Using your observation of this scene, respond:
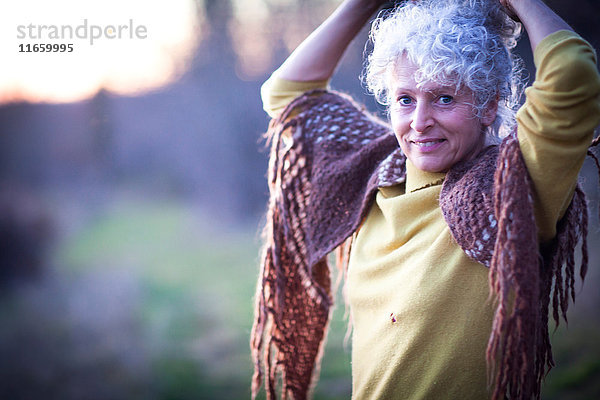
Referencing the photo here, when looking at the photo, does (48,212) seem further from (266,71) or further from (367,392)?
(367,392)

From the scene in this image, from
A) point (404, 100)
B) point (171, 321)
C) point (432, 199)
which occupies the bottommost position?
point (171, 321)

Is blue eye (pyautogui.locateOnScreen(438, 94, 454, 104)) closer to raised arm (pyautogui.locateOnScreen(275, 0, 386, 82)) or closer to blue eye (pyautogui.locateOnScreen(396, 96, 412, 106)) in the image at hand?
blue eye (pyautogui.locateOnScreen(396, 96, 412, 106))

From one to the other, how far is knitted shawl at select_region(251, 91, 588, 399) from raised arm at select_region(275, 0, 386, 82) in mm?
75

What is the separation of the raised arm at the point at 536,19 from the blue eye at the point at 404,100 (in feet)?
0.96

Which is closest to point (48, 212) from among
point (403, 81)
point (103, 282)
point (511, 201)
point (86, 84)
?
point (103, 282)

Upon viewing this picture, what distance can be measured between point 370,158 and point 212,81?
3.48 metres

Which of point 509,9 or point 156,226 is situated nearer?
point 509,9

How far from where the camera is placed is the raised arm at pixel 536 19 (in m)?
1.05

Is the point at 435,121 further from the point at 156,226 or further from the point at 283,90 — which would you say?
the point at 156,226

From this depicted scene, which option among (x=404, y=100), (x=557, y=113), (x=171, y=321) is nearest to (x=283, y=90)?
(x=404, y=100)

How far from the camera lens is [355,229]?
146 centimetres

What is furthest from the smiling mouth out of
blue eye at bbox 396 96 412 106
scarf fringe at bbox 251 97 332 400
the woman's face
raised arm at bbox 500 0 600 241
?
scarf fringe at bbox 251 97 332 400

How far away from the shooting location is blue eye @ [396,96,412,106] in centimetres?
126

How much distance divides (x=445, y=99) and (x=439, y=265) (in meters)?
0.39
